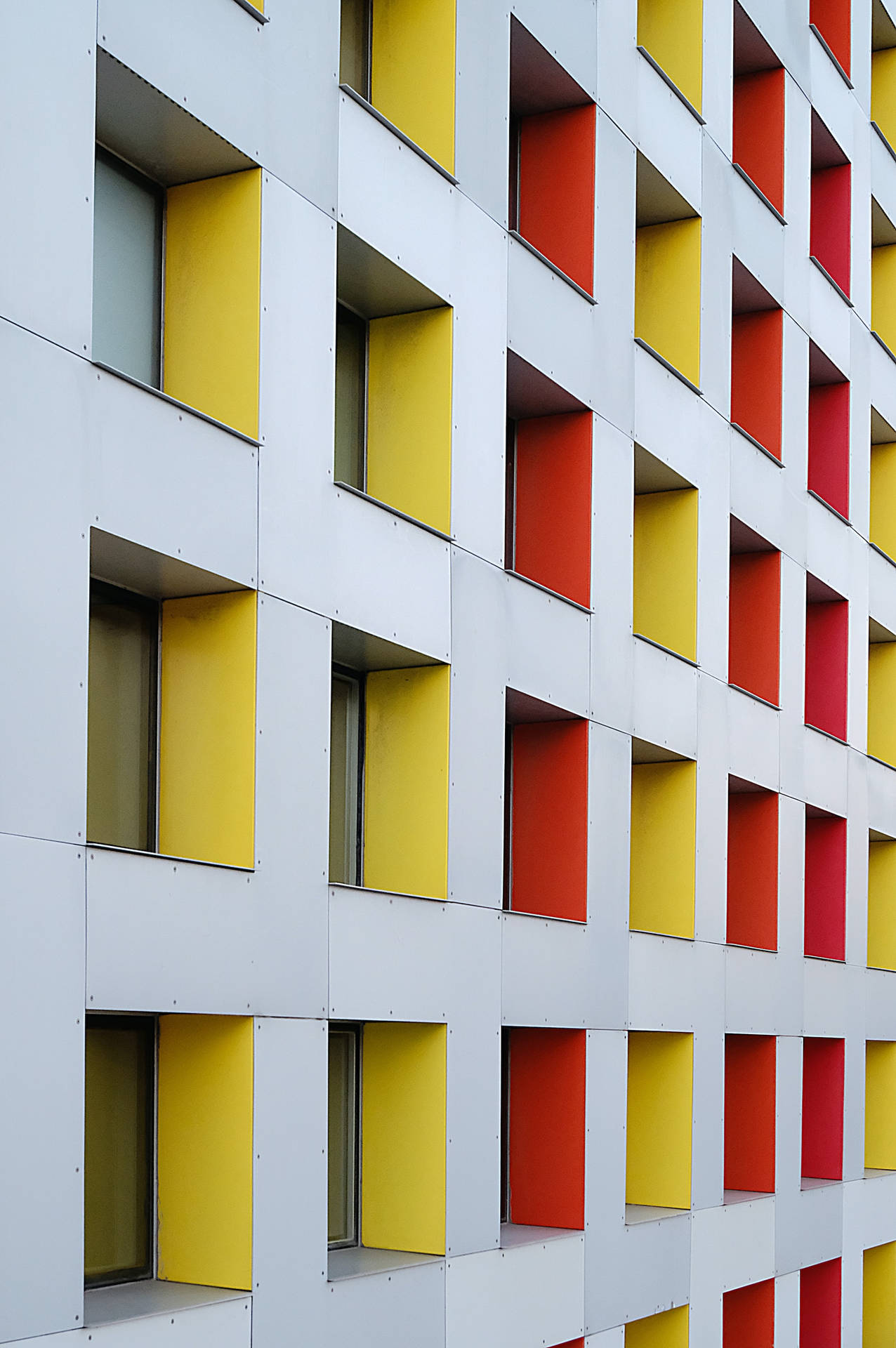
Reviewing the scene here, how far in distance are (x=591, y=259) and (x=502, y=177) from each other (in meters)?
1.87

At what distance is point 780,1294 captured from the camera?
19.8m

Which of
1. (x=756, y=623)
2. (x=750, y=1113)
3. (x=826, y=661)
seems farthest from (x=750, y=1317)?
(x=826, y=661)

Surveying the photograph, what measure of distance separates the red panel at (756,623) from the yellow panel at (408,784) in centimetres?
847

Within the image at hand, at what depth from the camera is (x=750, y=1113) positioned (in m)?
20.3

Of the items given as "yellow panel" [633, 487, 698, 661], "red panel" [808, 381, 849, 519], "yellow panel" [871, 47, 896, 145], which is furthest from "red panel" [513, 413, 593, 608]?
"yellow panel" [871, 47, 896, 145]

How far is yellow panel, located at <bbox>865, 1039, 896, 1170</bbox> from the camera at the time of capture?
25.7m

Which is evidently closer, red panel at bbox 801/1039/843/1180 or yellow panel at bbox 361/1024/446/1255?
yellow panel at bbox 361/1024/446/1255

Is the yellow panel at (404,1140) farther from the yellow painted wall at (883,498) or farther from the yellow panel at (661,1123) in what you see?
the yellow painted wall at (883,498)

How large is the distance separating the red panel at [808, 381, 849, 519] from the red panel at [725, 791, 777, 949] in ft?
18.7

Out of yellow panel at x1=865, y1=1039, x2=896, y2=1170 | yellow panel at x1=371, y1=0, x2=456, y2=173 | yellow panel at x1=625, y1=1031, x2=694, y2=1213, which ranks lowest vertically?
yellow panel at x1=865, y1=1039, x2=896, y2=1170

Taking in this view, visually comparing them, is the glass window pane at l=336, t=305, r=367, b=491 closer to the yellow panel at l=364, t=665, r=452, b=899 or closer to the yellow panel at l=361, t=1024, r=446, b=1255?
the yellow panel at l=364, t=665, r=452, b=899

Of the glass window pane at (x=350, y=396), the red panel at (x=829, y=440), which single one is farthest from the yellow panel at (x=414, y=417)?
the red panel at (x=829, y=440)

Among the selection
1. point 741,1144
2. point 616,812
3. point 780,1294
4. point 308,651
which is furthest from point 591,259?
point 780,1294

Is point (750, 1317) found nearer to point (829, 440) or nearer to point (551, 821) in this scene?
point (551, 821)
